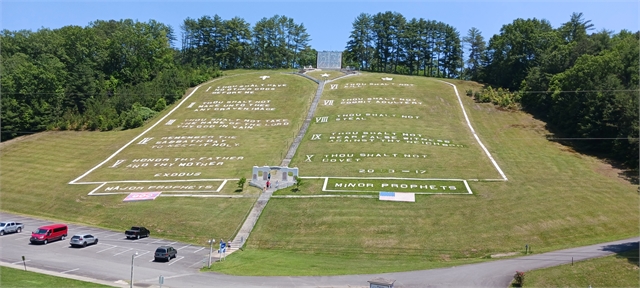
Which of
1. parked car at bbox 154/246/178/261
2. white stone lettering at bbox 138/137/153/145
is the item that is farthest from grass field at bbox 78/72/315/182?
parked car at bbox 154/246/178/261

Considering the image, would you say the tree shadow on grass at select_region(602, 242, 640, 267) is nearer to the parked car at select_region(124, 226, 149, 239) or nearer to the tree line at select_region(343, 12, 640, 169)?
the tree line at select_region(343, 12, 640, 169)

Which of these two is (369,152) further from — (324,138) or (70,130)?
(70,130)

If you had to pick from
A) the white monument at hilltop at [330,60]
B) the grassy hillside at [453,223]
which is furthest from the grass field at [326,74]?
the grassy hillside at [453,223]

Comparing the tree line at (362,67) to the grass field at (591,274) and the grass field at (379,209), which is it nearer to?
the grass field at (379,209)

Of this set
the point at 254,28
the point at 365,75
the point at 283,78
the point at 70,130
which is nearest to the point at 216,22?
the point at 254,28

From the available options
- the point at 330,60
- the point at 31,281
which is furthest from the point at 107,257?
the point at 330,60

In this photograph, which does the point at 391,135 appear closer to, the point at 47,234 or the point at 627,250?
the point at 627,250
